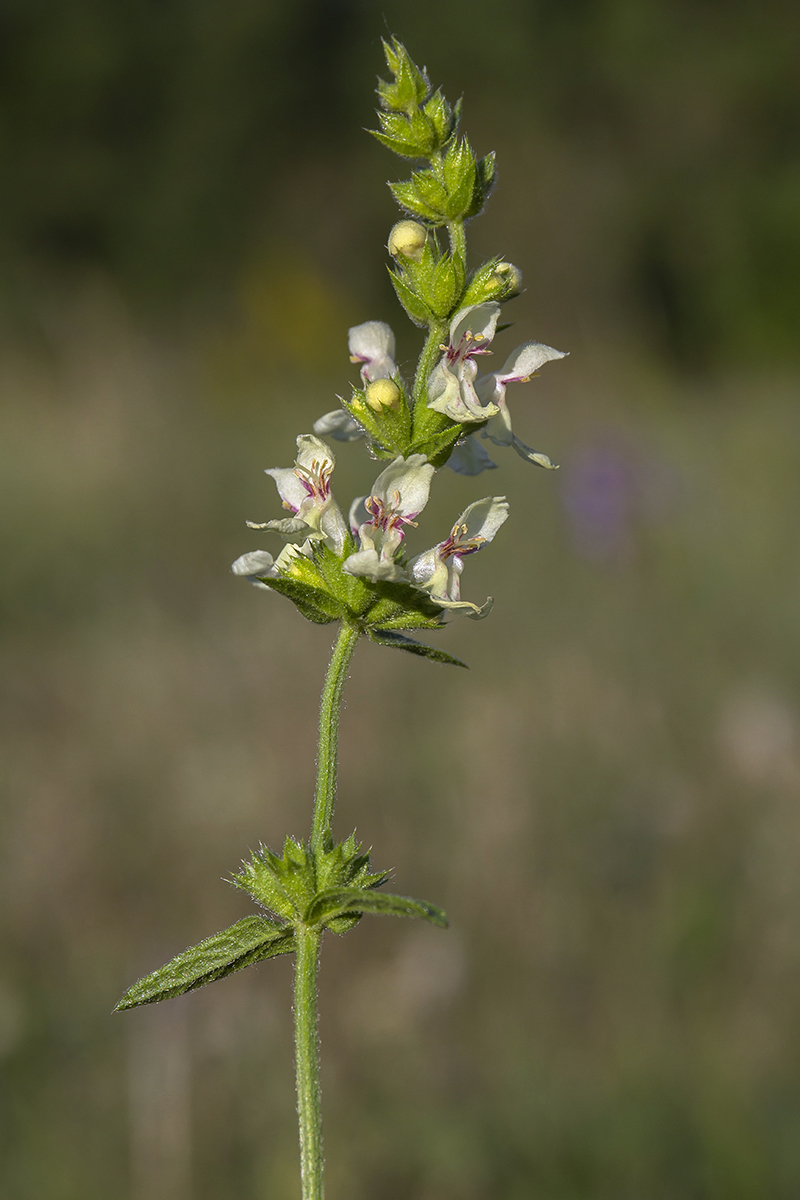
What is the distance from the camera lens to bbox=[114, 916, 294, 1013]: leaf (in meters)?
1.00

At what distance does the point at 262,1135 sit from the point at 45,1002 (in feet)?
2.51

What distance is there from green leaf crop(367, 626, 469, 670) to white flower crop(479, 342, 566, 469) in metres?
0.23

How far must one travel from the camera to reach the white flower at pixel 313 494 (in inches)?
48.3

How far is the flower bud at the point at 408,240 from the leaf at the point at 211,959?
70cm

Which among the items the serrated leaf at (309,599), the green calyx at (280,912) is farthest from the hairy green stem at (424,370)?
the green calyx at (280,912)

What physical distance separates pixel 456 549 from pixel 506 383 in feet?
0.65

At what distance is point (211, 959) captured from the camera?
40.8 inches

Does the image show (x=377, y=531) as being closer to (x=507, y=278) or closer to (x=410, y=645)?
(x=410, y=645)

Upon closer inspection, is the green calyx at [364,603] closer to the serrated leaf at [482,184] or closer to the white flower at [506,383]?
the white flower at [506,383]

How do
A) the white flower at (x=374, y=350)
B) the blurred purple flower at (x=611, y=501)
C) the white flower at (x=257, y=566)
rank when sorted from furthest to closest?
the blurred purple flower at (x=611, y=501) < the white flower at (x=374, y=350) < the white flower at (x=257, y=566)

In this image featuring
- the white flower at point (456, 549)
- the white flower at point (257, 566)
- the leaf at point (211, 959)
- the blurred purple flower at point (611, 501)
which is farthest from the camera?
the blurred purple flower at point (611, 501)

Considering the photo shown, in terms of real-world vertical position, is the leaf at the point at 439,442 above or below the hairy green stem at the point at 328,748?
above

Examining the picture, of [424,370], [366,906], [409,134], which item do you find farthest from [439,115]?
[366,906]

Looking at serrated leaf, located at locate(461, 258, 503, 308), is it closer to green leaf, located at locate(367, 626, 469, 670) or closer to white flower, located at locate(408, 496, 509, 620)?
white flower, located at locate(408, 496, 509, 620)
